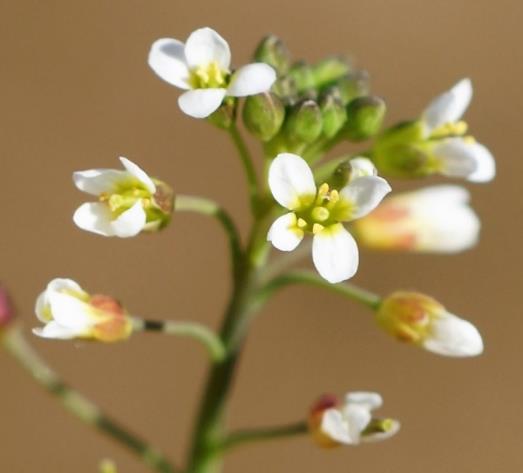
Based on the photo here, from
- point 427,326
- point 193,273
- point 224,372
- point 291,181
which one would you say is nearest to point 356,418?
point 427,326

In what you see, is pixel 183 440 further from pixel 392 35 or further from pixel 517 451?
pixel 392 35

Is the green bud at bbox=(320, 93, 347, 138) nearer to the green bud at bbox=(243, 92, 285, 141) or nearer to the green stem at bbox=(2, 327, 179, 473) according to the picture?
the green bud at bbox=(243, 92, 285, 141)

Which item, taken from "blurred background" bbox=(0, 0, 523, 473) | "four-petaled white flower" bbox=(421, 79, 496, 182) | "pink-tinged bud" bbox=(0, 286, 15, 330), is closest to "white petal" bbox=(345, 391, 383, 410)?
"four-petaled white flower" bbox=(421, 79, 496, 182)

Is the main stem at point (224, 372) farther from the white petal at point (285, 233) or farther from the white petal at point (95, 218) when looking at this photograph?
the white petal at point (95, 218)

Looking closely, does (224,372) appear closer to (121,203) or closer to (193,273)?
(121,203)

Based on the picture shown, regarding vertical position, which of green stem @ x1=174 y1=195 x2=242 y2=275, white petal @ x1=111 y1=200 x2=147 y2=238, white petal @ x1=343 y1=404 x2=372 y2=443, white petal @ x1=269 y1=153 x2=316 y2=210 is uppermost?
white petal @ x1=269 y1=153 x2=316 y2=210

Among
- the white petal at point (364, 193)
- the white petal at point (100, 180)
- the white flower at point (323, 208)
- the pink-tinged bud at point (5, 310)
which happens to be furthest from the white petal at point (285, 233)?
the pink-tinged bud at point (5, 310)
